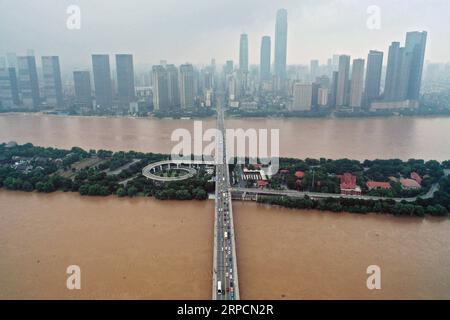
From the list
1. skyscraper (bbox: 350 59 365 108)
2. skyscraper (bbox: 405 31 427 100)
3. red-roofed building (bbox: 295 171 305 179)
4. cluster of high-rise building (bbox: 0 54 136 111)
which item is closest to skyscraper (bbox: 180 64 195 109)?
cluster of high-rise building (bbox: 0 54 136 111)

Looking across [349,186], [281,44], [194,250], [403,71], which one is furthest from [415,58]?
[194,250]

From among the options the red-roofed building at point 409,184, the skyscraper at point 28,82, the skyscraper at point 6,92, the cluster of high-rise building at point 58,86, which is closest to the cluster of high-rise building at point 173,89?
the cluster of high-rise building at point 58,86

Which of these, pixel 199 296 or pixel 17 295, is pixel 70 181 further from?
pixel 199 296

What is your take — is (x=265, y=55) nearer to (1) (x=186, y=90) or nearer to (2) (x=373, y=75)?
(2) (x=373, y=75)

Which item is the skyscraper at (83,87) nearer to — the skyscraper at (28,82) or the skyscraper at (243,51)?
the skyscraper at (28,82)

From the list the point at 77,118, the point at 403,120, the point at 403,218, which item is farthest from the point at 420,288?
the point at 77,118

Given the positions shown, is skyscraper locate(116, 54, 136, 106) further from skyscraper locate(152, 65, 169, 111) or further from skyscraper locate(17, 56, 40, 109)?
skyscraper locate(17, 56, 40, 109)

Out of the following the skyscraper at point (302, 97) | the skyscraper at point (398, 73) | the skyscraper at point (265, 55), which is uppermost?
the skyscraper at point (265, 55)
